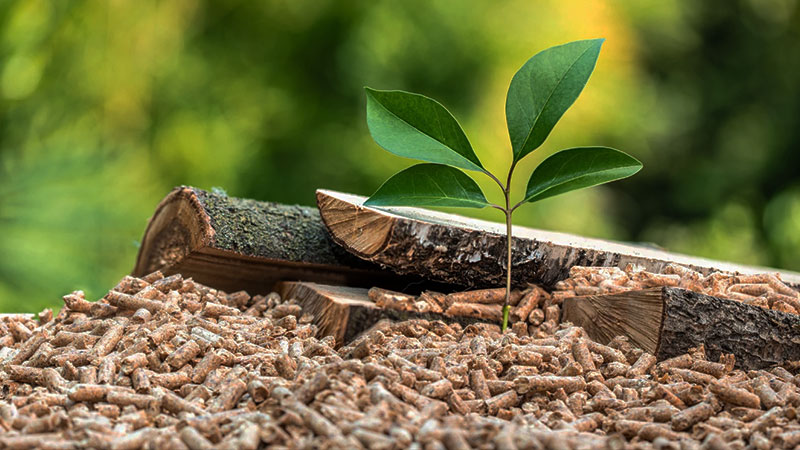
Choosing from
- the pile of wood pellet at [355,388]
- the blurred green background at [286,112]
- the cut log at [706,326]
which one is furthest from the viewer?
the blurred green background at [286,112]

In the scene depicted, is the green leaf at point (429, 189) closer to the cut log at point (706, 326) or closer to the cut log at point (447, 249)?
the cut log at point (447, 249)

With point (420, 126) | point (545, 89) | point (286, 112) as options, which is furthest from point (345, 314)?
point (286, 112)

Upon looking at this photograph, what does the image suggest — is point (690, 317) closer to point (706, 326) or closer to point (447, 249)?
point (706, 326)

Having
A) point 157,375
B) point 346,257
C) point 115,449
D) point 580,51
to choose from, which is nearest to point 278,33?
point 346,257

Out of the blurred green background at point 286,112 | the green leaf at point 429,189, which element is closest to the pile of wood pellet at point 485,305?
the green leaf at point 429,189

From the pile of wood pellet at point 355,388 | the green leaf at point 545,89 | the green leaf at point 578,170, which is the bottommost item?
the pile of wood pellet at point 355,388

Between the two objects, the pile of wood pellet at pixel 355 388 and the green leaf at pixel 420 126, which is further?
the green leaf at pixel 420 126

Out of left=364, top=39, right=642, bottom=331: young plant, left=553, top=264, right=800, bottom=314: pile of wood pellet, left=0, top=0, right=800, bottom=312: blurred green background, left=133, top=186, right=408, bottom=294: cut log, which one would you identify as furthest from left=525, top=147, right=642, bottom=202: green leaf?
left=0, top=0, right=800, bottom=312: blurred green background
